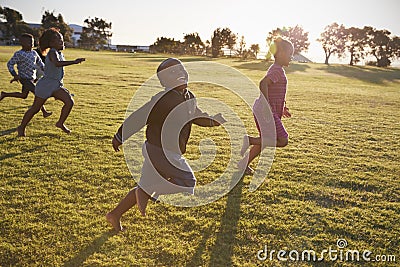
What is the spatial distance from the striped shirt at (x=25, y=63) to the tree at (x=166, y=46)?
56.3m

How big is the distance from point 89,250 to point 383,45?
7186 cm

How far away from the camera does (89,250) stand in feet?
9.30

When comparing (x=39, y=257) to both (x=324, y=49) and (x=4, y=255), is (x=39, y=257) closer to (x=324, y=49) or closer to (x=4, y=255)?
(x=4, y=255)

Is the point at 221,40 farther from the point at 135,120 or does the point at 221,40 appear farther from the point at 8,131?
the point at 135,120

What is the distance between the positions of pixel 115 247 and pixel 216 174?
204 centimetres

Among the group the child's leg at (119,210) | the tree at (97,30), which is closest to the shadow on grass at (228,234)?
the child's leg at (119,210)

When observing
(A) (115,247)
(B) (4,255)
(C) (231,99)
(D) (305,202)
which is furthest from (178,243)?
(C) (231,99)

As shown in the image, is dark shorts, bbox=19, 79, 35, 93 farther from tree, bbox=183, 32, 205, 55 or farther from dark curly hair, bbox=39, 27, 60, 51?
tree, bbox=183, 32, 205, 55

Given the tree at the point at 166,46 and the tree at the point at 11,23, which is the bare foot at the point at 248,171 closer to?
the tree at the point at 166,46

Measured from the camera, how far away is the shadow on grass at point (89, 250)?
268cm

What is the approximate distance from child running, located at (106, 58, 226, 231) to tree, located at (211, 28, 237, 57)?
57248 millimetres

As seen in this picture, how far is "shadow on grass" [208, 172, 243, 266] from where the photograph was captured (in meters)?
2.80

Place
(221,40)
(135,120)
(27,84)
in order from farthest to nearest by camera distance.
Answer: (221,40) → (27,84) → (135,120)

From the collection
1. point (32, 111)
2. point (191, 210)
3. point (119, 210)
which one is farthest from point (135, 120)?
point (32, 111)
